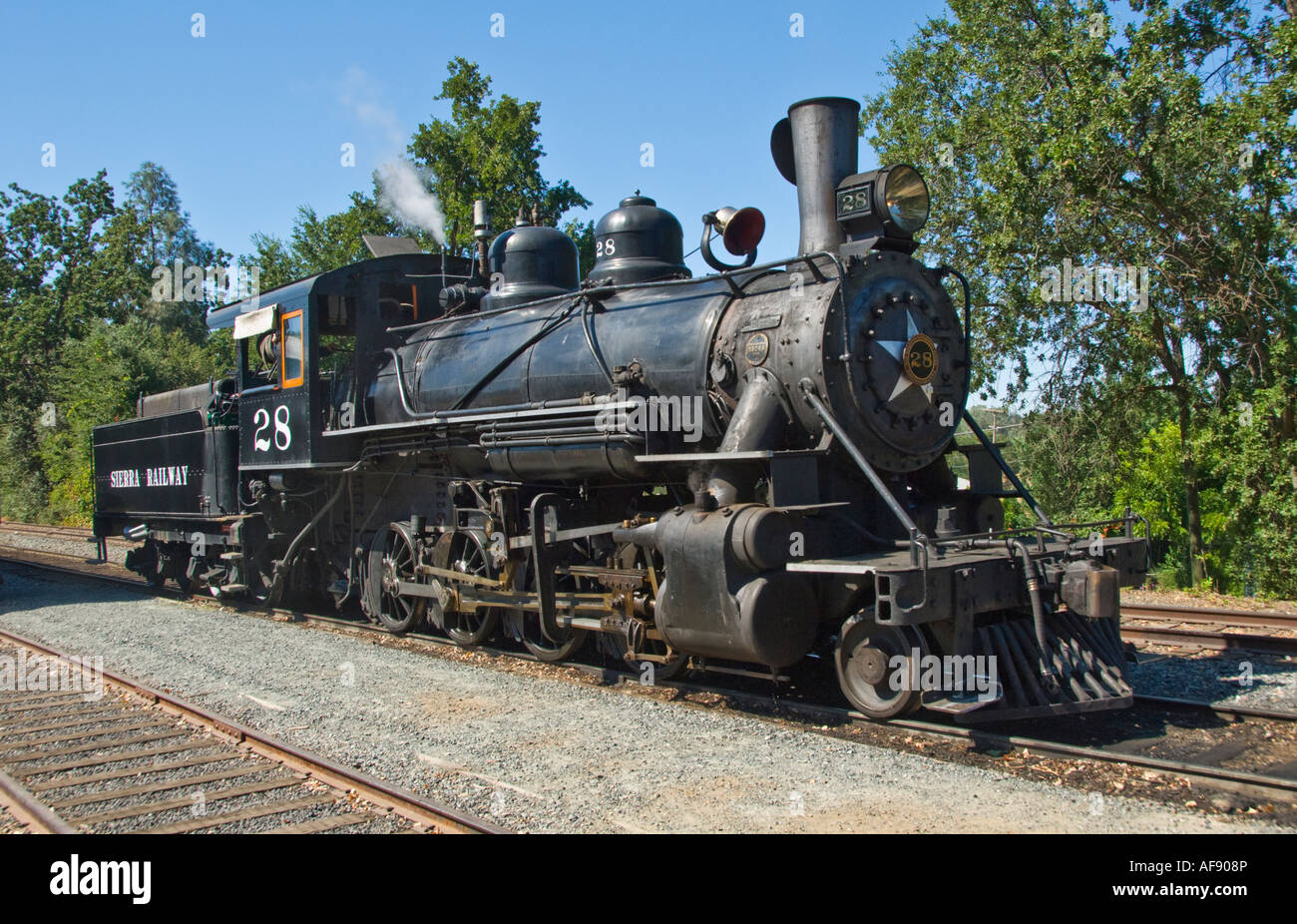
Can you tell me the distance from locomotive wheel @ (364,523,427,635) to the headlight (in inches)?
219

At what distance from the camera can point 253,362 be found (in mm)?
11953

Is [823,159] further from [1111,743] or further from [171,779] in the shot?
[171,779]

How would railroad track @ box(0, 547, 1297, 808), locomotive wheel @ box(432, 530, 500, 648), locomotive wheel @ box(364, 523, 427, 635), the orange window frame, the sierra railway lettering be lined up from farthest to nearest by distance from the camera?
the sierra railway lettering
the orange window frame
locomotive wheel @ box(364, 523, 427, 635)
locomotive wheel @ box(432, 530, 500, 648)
railroad track @ box(0, 547, 1297, 808)

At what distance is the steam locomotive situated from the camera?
5949 mm

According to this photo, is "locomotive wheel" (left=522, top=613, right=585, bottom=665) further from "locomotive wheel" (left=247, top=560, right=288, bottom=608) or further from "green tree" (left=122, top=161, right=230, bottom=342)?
"green tree" (left=122, top=161, right=230, bottom=342)

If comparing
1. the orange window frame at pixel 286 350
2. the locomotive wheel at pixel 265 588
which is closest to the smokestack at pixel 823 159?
the orange window frame at pixel 286 350

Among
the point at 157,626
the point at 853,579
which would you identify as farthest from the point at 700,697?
the point at 157,626

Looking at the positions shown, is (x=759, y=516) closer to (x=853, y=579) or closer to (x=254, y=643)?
(x=853, y=579)

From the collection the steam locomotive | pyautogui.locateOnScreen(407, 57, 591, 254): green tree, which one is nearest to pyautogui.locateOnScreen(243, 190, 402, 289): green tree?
pyautogui.locateOnScreen(407, 57, 591, 254): green tree

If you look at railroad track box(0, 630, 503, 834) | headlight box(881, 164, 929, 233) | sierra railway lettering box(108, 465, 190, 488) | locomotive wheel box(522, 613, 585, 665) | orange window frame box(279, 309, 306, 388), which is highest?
headlight box(881, 164, 929, 233)

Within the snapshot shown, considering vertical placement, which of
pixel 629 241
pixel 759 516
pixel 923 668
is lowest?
pixel 923 668

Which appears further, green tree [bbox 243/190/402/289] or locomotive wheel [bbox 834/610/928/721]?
green tree [bbox 243/190/402/289]

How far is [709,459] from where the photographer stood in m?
6.38

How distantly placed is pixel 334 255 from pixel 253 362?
62.1 feet
